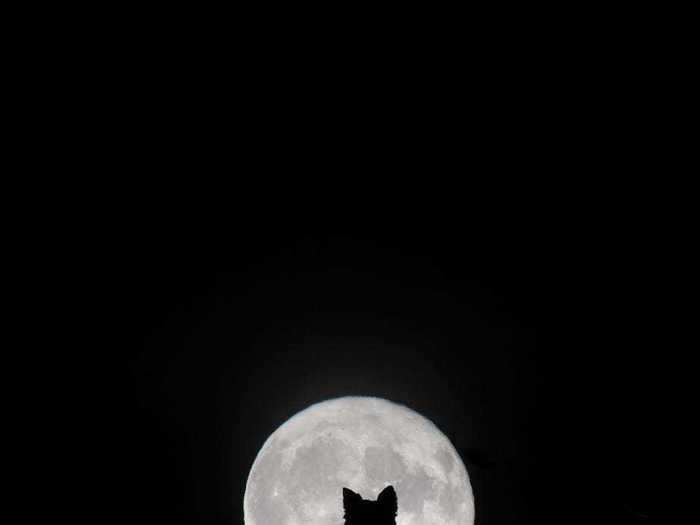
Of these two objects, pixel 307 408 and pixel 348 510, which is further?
pixel 307 408

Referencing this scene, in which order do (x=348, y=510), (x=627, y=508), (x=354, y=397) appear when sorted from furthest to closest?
1. (x=354, y=397)
2. (x=627, y=508)
3. (x=348, y=510)

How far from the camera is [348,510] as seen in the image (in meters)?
3.61

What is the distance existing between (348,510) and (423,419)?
13.3 feet

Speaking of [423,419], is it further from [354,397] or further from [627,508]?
[627,508]

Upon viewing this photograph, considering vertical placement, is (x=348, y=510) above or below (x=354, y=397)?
below

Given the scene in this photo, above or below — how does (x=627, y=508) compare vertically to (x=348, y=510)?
below

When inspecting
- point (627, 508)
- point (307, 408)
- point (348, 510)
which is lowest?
point (627, 508)

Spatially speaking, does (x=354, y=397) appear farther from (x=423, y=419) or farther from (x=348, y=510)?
(x=348, y=510)

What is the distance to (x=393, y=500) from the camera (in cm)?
367

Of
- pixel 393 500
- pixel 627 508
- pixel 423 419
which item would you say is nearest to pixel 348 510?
pixel 393 500

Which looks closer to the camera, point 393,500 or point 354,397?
point 393,500

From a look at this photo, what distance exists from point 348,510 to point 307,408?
163 inches

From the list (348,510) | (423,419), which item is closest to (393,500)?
(348,510)

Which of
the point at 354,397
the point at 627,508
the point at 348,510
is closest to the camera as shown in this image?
the point at 348,510
